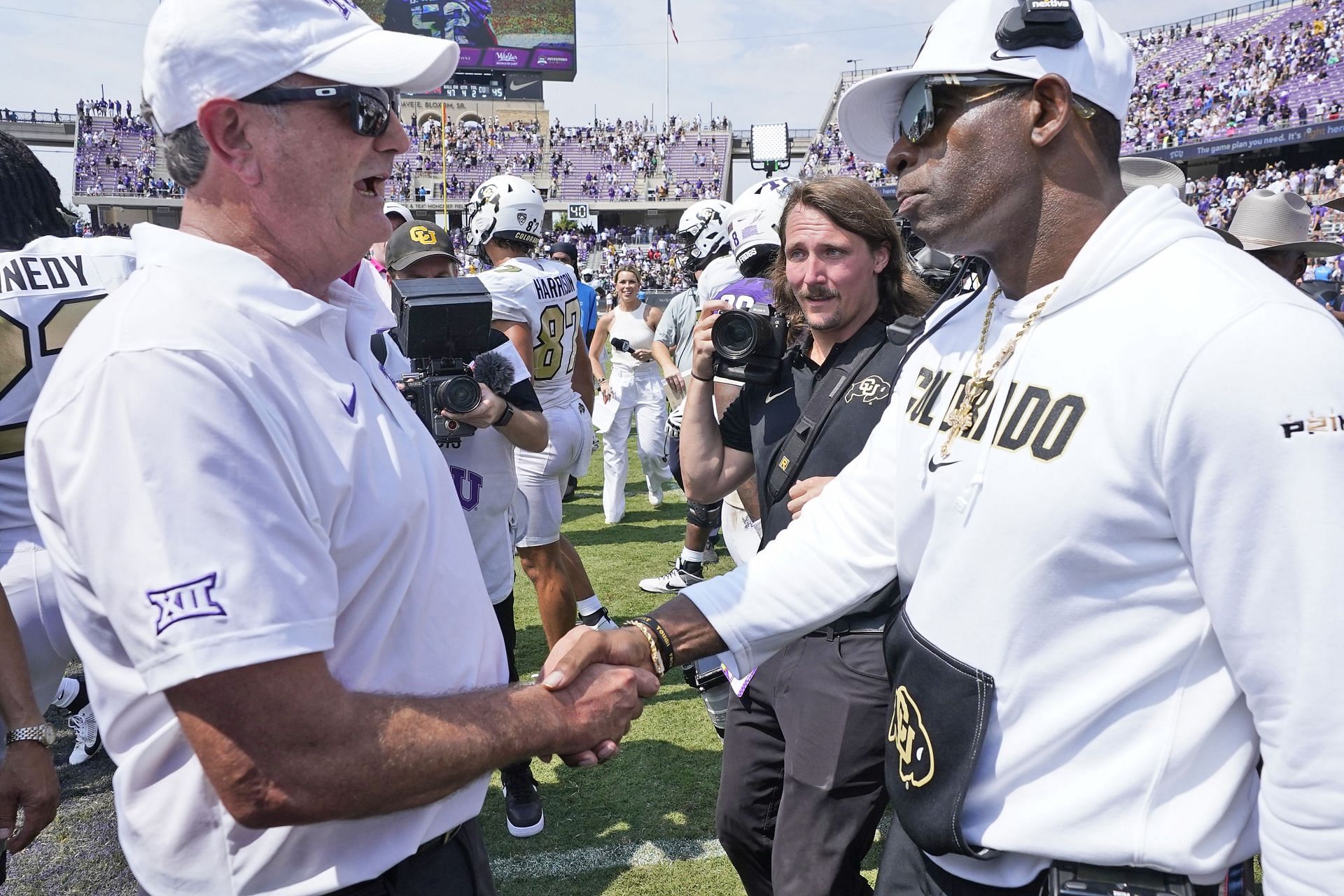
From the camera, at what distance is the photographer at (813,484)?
2568 mm

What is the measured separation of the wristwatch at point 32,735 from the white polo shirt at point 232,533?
0.90 m

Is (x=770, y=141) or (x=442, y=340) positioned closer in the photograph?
(x=442, y=340)

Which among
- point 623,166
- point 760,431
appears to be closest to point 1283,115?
point 623,166

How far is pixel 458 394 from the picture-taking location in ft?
11.6

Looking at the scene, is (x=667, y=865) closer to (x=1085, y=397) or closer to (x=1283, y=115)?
(x=1085, y=397)

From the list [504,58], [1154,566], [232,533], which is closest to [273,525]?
[232,533]

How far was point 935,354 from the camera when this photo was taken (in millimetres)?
2012

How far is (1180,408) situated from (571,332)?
4977mm

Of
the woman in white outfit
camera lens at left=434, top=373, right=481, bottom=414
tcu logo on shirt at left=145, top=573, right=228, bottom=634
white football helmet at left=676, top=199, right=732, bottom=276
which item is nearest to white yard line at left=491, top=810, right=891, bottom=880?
camera lens at left=434, top=373, right=481, bottom=414

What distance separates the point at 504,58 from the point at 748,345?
190 ft

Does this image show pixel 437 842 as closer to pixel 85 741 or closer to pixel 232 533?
pixel 232 533

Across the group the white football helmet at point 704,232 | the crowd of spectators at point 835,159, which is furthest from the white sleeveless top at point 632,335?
the crowd of spectators at point 835,159

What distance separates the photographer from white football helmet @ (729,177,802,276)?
13.8ft

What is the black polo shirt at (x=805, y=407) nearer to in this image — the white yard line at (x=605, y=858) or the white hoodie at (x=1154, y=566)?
the white hoodie at (x=1154, y=566)
